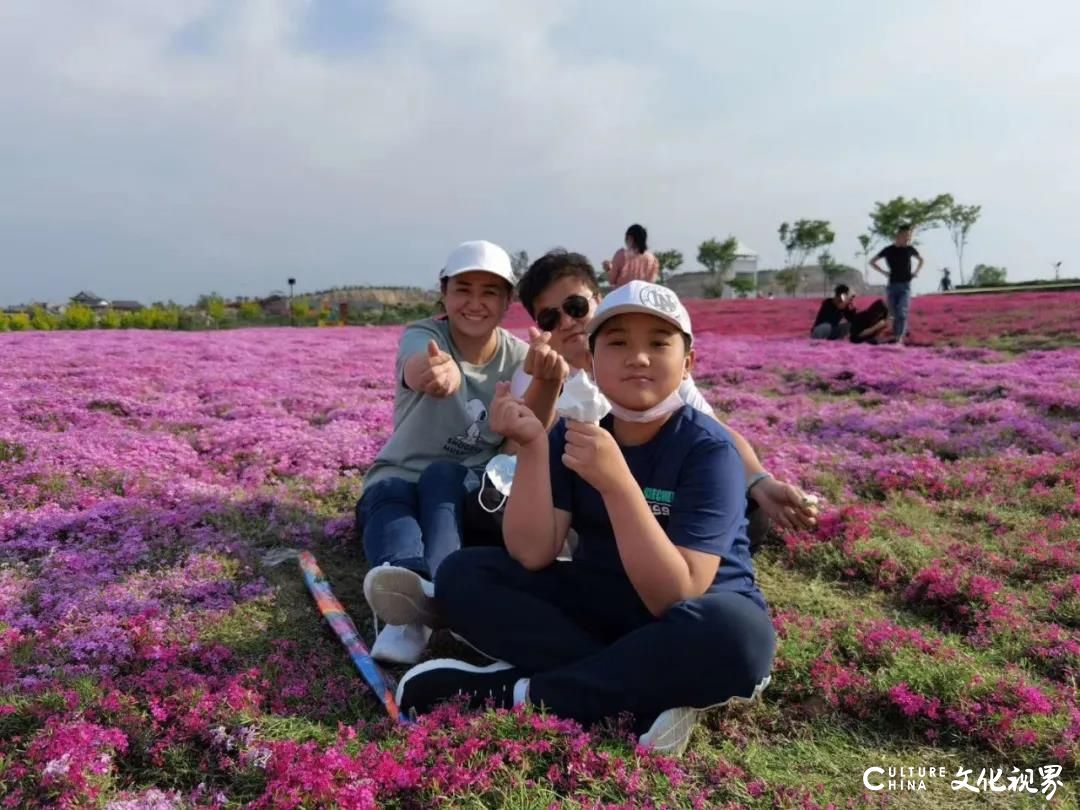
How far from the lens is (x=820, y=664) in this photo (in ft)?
9.55

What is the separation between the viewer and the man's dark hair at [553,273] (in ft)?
12.1

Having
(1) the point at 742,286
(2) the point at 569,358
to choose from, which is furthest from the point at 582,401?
(1) the point at 742,286

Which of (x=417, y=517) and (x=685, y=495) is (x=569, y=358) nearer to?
(x=417, y=517)

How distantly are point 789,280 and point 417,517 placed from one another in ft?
207

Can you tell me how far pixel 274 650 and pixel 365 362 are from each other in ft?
33.1

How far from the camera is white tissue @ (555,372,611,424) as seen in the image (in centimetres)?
225

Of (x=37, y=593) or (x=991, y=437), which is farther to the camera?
(x=991, y=437)

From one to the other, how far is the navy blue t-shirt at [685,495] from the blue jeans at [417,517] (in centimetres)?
73

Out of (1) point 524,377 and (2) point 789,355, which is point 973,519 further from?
(2) point 789,355

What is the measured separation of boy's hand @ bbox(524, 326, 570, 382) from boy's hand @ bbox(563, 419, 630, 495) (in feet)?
1.62

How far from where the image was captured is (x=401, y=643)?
9.94ft

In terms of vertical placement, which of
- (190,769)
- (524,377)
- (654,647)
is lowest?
(190,769)

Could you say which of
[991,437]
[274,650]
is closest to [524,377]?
[274,650]

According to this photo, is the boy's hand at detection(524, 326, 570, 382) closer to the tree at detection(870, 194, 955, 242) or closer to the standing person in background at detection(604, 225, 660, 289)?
the standing person in background at detection(604, 225, 660, 289)
